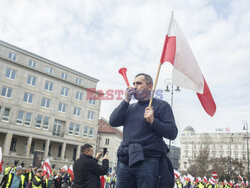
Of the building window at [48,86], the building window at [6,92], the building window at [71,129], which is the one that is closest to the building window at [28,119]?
the building window at [6,92]

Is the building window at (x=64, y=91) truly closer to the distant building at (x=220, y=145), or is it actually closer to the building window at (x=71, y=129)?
the building window at (x=71, y=129)

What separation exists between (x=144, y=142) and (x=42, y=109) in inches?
1715

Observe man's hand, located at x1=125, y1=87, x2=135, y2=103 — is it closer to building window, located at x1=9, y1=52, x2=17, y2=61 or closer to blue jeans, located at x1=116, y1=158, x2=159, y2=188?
blue jeans, located at x1=116, y1=158, x2=159, y2=188

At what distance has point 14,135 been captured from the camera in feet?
137

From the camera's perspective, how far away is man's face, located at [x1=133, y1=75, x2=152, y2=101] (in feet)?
10.4

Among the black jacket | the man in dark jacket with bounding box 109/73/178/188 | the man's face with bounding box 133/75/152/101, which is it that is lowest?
the black jacket

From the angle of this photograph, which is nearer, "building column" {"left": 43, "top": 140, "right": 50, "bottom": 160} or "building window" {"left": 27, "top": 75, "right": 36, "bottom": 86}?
"building window" {"left": 27, "top": 75, "right": 36, "bottom": 86}

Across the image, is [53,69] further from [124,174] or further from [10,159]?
[124,174]

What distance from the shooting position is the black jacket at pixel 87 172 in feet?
18.8

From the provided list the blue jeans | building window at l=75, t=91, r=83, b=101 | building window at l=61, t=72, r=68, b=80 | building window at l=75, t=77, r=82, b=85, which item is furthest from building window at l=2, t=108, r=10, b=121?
the blue jeans

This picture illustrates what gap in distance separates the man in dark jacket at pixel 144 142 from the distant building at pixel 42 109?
40535 mm

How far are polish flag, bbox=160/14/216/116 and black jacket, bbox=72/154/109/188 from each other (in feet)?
9.81

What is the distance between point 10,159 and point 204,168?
3861 centimetres

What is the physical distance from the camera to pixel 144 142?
113 inches
